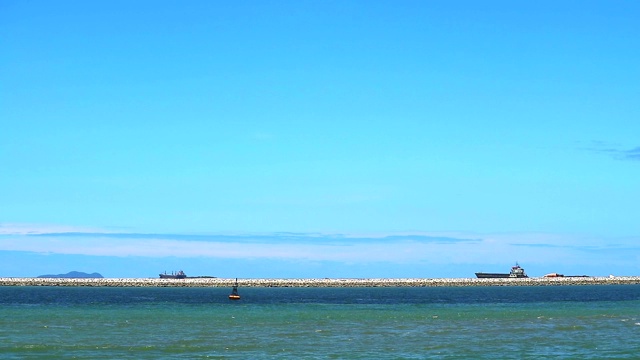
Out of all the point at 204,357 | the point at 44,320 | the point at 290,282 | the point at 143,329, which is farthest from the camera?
the point at 290,282

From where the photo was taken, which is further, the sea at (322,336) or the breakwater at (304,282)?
the breakwater at (304,282)

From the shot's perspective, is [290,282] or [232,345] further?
[290,282]

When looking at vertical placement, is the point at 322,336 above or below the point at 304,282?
below

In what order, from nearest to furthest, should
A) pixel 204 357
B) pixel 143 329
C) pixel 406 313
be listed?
pixel 204 357 < pixel 143 329 < pixel 406 313

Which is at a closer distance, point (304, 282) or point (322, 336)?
point (322, 336)

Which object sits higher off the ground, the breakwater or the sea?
the breakwater

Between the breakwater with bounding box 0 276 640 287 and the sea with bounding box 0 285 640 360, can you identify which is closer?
the sea with bounding box 0 285 640 360

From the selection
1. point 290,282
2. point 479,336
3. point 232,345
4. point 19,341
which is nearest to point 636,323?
point 479,336

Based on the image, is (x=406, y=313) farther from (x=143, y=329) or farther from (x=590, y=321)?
(x=143, y=329)

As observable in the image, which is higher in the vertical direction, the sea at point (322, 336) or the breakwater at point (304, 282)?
the breakwater at point (304, 282)

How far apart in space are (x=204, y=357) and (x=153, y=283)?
525 feet

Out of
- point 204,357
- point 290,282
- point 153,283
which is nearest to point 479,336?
point 204,357

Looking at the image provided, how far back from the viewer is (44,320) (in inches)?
2108

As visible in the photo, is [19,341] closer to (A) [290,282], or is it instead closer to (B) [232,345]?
(B) [232,345]
